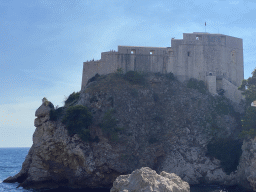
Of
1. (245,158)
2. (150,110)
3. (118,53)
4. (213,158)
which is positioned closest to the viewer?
(245,158)

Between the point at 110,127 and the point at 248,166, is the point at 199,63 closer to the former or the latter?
the point at 248,166

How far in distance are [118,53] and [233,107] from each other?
19.1m

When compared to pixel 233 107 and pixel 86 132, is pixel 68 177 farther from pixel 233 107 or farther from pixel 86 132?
pixel 233 107

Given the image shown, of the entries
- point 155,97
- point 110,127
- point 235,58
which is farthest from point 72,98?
point 235,58

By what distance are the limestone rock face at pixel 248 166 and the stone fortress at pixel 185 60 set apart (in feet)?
42.0

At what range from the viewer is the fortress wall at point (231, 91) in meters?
42.2

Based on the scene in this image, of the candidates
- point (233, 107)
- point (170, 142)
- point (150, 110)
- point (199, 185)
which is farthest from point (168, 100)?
point (199, 185)

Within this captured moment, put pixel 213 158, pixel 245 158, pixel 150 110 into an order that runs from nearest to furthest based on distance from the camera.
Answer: pixel 245 158 → pixel 213 158 → pixel 150 110

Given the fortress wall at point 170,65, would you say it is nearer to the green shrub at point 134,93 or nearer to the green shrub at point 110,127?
the green shrub at point 134,93

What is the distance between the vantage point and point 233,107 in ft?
136

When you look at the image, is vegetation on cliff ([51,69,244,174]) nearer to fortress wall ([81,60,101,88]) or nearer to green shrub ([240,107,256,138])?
fortress wall ([81,60,101,88])

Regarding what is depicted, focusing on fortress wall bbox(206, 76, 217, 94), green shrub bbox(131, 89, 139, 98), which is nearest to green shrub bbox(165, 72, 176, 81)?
fortress wall bbox(206, 76, 217, 94)

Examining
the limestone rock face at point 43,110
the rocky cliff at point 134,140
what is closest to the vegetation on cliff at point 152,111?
the rocky cliff at point 134,140

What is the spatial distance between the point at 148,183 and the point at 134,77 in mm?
27052
